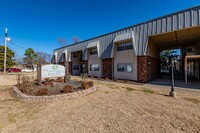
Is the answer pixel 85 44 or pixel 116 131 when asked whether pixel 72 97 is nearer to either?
pixel 116 131

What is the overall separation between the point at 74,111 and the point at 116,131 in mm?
2146

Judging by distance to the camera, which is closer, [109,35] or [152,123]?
[152,123]

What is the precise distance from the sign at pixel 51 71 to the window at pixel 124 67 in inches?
300

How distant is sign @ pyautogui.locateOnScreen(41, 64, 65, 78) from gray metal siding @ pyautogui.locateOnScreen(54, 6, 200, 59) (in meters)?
7.26

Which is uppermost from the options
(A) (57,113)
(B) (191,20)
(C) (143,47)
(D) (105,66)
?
(B) (191,20)

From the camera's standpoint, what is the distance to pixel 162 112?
436cm

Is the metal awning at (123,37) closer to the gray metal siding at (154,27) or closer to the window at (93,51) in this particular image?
the gray metal siding at (154,27)

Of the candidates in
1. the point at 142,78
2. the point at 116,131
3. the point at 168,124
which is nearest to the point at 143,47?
the point at 142,78

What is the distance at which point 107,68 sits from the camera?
1625cm

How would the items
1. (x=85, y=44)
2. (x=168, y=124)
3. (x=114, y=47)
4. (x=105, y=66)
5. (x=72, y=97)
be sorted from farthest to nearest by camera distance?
(x=85, y=44) < (x=105, y=66) < (x=114, y=47) < (x=72, y=97) < (x=168, y=124)

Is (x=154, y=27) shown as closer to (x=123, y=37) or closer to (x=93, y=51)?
(x=123, y=37)

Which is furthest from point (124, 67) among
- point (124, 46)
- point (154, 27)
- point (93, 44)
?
point (93, 44)

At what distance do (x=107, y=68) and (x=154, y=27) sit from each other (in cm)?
820

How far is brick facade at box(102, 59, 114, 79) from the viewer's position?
15718 millimetres
